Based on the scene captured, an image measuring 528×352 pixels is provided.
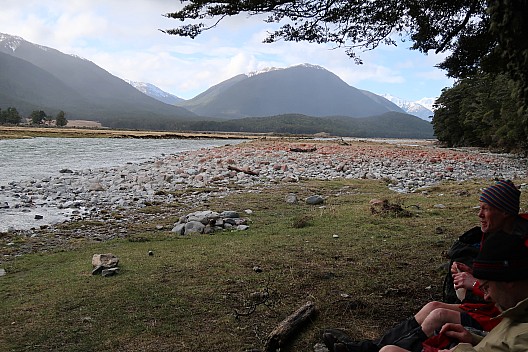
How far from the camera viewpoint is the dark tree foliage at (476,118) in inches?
1207

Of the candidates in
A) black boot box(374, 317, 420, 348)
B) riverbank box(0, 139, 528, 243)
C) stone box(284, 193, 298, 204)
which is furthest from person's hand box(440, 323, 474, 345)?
riverbank box(0, 139, 528, 243)

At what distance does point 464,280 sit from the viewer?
3.77 meters

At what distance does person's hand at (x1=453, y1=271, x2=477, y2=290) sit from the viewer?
12.2 ft

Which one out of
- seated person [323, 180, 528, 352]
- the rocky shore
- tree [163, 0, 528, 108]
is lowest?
the rocky shore

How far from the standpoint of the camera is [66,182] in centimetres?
1805

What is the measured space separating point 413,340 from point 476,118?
41800mm

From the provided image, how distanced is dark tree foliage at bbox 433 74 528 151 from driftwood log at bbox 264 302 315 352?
2566 cm

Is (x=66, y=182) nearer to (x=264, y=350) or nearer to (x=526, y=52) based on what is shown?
(x=264, y=350)

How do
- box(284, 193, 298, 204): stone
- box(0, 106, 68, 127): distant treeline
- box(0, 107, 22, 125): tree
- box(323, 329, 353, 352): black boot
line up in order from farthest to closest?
1. box(0, 106, 68, 127): distant treeline
2. box(0, 107, 22, 125): tree
3. box(284, 193, 298, 204): stone
4. box(323, 329, 353, 352): black boot

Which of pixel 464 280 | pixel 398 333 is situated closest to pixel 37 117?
pixel 398 333

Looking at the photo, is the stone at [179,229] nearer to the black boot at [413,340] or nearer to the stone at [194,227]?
the stone at [194,227]

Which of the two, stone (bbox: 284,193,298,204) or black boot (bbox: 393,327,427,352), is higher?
black boot (bbox: 393,327,427,352)

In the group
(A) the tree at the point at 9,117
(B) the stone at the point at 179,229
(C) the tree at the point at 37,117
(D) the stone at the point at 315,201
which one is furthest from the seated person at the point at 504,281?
(C) the tree at the point at 37,117

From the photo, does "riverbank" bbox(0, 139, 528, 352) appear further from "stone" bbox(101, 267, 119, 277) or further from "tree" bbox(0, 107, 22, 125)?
"tree" bbox(0, 107, 22, 125)
